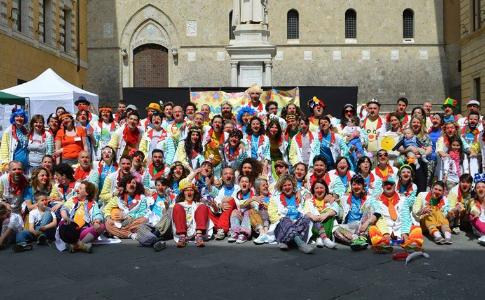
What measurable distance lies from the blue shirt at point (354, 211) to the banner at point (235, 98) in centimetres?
619

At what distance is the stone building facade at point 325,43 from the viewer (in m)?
31.2

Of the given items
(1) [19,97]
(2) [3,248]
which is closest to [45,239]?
(2) [3,248]

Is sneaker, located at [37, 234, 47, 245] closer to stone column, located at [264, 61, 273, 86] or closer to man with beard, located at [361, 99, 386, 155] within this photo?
man with beard, located at [361, 99, 386, 155]

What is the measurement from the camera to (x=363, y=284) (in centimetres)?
536

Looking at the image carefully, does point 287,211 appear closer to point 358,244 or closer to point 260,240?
point 260,240

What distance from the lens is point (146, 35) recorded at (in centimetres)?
3170

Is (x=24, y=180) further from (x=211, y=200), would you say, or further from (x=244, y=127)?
(x=244, y=127)

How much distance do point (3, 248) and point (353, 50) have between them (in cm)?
2682

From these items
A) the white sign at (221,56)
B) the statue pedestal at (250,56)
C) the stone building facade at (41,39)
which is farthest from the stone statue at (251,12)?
the white sign at (221,56)

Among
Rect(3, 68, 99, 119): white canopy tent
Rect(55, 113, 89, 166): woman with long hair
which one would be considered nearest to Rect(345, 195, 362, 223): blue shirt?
A: Rect(55, 113, 89, 166): woman with long hair

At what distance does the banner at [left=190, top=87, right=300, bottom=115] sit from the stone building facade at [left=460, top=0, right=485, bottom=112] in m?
13.0

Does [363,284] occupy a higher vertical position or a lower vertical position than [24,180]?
lower

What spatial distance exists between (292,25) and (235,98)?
61.9ft

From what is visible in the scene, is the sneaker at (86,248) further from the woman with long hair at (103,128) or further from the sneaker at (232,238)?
the woman with long hair at (103,128)
